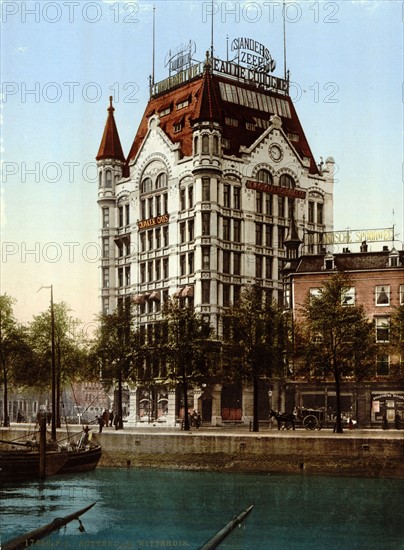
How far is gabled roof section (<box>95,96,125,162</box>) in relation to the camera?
9581 cm

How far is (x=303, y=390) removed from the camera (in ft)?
256

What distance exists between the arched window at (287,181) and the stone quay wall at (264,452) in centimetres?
3609

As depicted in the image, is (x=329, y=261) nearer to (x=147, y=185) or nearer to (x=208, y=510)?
(x=147, y=185)

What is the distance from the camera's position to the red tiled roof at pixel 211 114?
88375 millimetres

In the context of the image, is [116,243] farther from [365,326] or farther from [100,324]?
[365,326]

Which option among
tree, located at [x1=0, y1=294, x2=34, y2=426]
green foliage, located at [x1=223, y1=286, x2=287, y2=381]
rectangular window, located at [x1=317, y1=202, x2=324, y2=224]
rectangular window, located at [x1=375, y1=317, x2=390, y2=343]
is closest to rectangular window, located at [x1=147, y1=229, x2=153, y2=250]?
tree, located at [x1=0, y1=294, x2=34, y2=426]

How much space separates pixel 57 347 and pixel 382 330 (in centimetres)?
2510

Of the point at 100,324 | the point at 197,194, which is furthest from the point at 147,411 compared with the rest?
the point at 197,194

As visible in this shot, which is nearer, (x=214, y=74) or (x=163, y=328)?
(x=163, y=328)

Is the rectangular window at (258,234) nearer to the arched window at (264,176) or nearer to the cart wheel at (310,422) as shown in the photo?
the arched window at (264,176)

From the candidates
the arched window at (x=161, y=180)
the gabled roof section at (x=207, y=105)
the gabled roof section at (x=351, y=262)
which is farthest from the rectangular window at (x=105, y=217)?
the gabled roof section at (x=351, y=262)

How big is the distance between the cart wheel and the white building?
16.1 meters

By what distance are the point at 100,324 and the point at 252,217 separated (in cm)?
1777

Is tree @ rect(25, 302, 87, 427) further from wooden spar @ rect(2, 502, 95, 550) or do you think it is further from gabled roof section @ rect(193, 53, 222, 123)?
wooden spar @ rect(2, 502, 95, 550)
